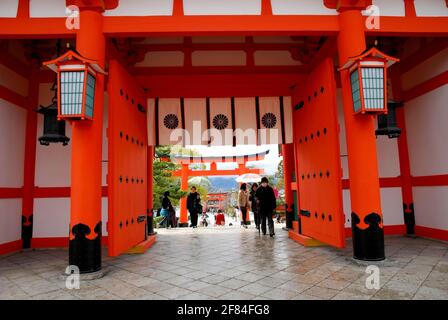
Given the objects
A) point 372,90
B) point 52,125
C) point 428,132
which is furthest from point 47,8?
point 428,132

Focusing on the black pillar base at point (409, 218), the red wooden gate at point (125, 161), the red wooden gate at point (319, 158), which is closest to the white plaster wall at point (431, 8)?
the red wooden gate at point (319, 158)

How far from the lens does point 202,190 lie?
25.1 metres

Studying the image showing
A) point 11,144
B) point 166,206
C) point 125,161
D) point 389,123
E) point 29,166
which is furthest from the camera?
point 166,206

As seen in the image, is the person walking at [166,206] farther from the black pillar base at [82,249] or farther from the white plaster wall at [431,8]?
the white plaster wall at [431,8]

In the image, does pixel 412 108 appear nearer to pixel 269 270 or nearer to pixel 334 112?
pixel 334 112

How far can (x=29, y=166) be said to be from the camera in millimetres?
6039

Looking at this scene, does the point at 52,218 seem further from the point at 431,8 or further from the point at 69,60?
the point at 431,8

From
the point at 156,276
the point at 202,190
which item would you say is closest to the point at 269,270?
the point at 156,276

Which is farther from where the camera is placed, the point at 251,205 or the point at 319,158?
the point at 251,205

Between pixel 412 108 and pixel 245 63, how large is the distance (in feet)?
12.9

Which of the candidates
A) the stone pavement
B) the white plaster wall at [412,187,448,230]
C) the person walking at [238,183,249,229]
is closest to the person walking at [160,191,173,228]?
the person walking at [238,183,249,229]

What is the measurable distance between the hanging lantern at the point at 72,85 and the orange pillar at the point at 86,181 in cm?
29

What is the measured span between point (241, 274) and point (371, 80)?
11.0 feet

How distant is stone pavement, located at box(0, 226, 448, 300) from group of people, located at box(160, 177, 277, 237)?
1.33m
